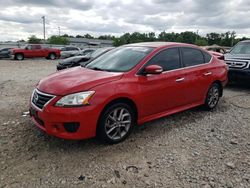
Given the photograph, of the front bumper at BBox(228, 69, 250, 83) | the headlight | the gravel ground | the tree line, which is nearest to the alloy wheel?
the gravel ground

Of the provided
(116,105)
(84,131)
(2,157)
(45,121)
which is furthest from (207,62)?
(2,157)

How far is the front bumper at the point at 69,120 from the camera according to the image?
362 centimetres

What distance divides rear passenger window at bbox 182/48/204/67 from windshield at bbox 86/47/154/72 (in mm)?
893

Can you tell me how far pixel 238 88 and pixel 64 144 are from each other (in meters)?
6.90

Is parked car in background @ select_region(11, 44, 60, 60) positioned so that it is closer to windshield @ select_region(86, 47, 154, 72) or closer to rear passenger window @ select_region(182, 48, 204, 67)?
windshield @ select_region(86, 47, 154, 72)

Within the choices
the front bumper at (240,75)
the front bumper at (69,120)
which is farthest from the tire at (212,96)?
the front bumper at (69,120)

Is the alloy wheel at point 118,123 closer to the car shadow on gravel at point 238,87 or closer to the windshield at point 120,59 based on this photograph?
the windshield at point 120,59

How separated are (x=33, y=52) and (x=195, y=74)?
908 inches

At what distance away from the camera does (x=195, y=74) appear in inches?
211

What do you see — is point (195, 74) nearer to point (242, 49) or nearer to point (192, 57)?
point (192, 57)

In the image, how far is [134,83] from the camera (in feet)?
13.8

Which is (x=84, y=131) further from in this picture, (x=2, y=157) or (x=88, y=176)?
(x=2, y=157)

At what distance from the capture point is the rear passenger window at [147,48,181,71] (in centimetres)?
470

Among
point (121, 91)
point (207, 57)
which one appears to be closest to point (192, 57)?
point (207, 57)
